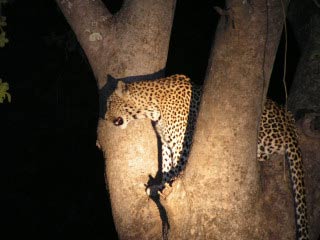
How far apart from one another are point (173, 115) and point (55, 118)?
6.79 meters

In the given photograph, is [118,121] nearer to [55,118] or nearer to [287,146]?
[287,146]

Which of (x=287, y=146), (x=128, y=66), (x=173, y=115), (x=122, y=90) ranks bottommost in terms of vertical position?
(x=287, y=146)

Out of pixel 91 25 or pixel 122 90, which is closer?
pixel 91 25

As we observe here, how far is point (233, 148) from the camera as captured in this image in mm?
4164

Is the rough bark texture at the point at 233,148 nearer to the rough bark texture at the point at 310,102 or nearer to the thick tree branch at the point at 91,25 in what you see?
the rough bark texture at the point at 310,102

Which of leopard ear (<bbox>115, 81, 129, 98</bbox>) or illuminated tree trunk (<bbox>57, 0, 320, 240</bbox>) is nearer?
A: illuminated tree trunk (<bbox>57, 0, 320, 240</bbox>)

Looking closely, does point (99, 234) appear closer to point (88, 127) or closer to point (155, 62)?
point (88, 127)

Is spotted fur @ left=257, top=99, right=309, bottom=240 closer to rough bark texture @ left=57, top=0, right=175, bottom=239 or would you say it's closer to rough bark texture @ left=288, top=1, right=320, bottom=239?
rough bark texture @ left=288, top=1, right=320, bottom=239

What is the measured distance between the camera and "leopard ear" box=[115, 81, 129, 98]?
522 cm

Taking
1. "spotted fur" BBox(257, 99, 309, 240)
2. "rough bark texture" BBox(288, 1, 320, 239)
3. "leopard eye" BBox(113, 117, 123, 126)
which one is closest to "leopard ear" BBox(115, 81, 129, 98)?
"leopard eye" BBox(113, 117, 123, 126)

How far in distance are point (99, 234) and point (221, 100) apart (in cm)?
726

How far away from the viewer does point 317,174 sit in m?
4.72

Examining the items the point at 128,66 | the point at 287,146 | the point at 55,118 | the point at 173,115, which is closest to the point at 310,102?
the point at 287,146

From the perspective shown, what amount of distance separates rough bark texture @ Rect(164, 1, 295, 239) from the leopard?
83 cm
